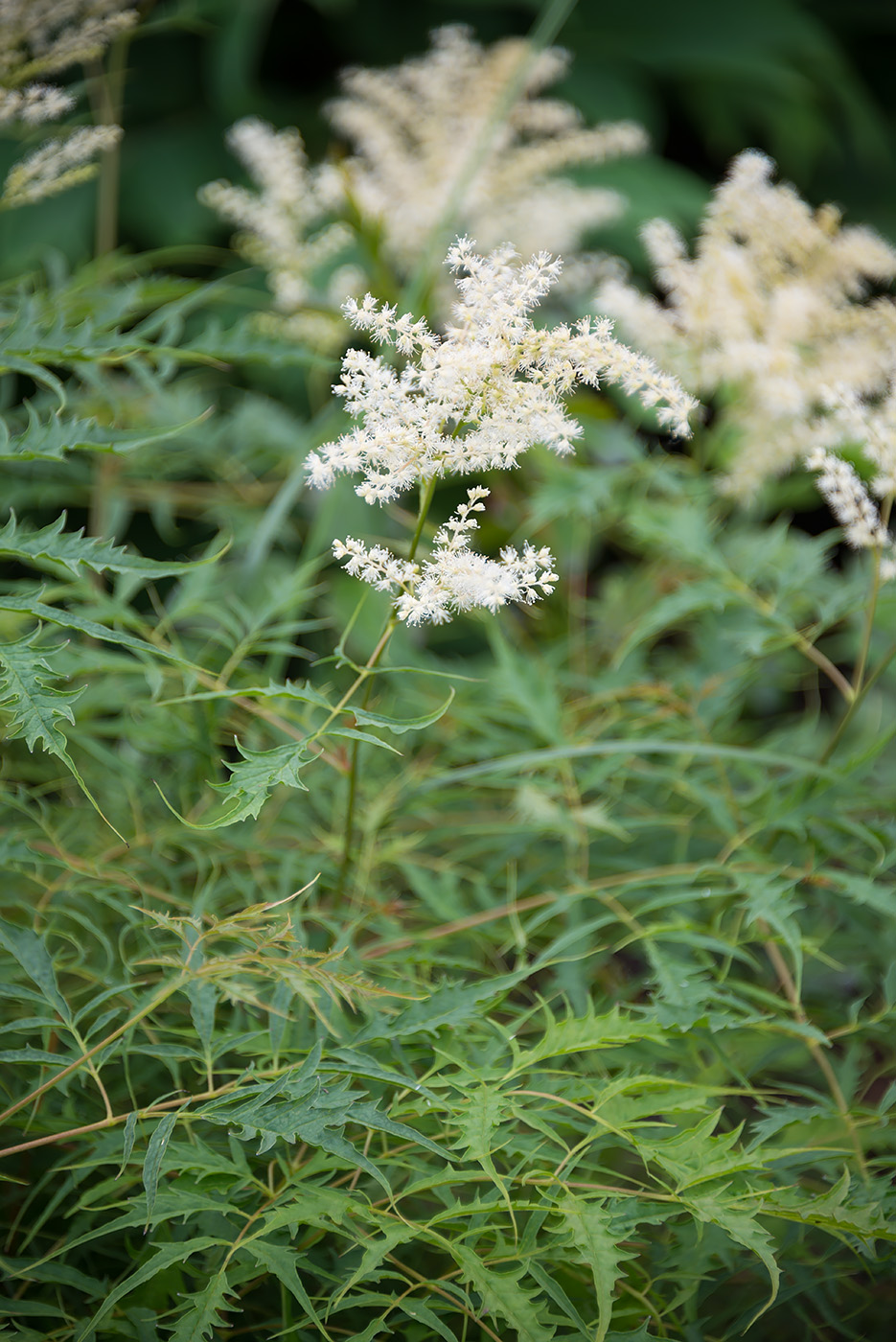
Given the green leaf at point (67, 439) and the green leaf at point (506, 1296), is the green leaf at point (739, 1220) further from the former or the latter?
the green leaf at point (67, 439)

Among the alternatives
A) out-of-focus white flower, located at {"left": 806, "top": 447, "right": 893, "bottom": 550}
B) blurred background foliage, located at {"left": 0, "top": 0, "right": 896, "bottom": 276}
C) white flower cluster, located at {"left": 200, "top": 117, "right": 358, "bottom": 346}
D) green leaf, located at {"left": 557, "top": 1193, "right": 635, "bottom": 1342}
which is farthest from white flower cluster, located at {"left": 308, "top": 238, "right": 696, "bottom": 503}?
blurred background foliage, located at {"left": 0, "top": 0, "right": 896, "bottom": 276}

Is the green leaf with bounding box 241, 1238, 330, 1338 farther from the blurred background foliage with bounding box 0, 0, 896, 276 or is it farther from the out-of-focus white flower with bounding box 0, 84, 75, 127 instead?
the blurred background foliage with bounding box 0, 0, 896, 276

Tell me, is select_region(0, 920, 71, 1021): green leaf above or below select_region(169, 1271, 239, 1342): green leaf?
above

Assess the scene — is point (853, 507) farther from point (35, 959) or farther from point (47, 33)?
point (47, 33)

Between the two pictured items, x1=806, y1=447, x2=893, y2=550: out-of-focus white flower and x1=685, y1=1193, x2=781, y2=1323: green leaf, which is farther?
x1=806, y1=447, x2=893, y2=550: out-of-focus white flower

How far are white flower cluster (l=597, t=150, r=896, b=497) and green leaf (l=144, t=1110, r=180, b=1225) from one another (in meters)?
0.77

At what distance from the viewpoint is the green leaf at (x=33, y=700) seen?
0.45m

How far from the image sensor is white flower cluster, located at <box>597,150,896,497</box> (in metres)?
0.91

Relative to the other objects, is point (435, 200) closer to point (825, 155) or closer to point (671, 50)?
point (671, 50)

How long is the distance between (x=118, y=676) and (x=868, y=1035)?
0.71 metres

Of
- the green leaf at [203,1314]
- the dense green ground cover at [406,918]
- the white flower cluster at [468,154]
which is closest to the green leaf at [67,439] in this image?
the dense green ground cover at [406,918]

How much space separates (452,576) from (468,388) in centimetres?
10

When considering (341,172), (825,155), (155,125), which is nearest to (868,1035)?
(341,172)

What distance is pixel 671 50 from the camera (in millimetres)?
1949
